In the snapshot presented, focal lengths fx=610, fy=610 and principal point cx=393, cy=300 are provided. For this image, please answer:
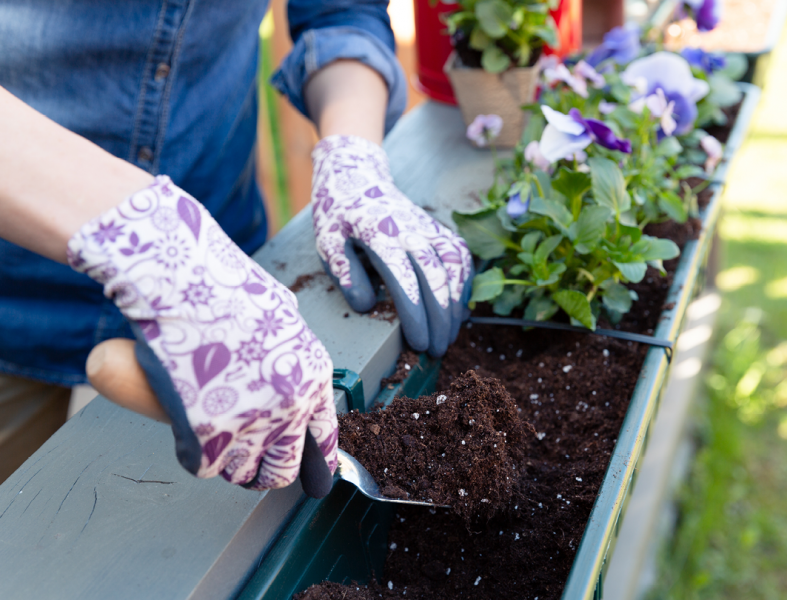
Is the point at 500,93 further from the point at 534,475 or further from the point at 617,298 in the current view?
the point at 534,475

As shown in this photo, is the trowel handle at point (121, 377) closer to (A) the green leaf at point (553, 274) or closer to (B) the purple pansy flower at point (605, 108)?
(A) the green leaf at point (553, 274)

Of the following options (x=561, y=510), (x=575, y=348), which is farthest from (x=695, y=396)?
(x=561, y=510)

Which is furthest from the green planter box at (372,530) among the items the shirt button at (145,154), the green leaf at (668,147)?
the shirt button at (145,154)

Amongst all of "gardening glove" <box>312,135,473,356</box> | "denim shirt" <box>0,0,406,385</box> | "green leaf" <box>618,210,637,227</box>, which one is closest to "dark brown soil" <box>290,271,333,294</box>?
"gardening glove" <box>312,135,473,356</box>

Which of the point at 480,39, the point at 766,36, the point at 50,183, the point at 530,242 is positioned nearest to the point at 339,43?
the point at 480,39

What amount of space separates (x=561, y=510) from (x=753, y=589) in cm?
148

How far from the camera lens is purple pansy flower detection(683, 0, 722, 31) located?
1.42m

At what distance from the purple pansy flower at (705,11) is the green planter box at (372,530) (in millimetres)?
892

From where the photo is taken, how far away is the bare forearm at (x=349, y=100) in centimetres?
109

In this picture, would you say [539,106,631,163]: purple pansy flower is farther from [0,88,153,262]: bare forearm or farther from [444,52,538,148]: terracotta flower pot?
[0,88,153,262]: bare forearm

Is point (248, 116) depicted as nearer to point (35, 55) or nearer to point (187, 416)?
point (35, 55)

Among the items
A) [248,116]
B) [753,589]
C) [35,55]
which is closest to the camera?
[35,55]

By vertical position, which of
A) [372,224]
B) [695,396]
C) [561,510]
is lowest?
[695,396]

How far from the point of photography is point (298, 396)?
21.5 inches
